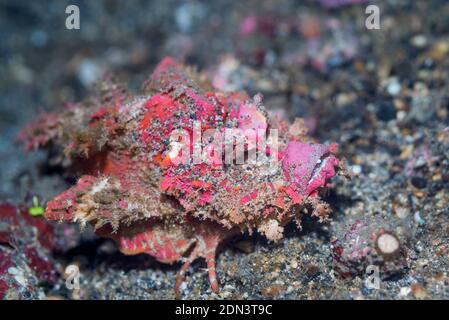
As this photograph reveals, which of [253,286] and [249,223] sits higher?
[249,223]

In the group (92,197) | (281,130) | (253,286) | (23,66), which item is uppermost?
(23,66)

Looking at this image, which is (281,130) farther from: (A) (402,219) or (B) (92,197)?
(B) (92,197)

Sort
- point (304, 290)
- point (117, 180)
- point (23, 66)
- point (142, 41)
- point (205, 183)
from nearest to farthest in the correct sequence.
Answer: point (205, 183), point (304, 290), point (117, 180), point (142, 41), point (23, 66)

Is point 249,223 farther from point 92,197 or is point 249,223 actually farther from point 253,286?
point 92,197

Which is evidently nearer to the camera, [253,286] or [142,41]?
[253,286]

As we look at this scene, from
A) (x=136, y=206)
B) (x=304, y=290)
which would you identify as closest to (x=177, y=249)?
(x=136, y=206)

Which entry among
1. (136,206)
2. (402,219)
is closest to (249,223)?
(136,206)

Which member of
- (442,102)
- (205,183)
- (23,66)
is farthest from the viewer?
(23,66)
